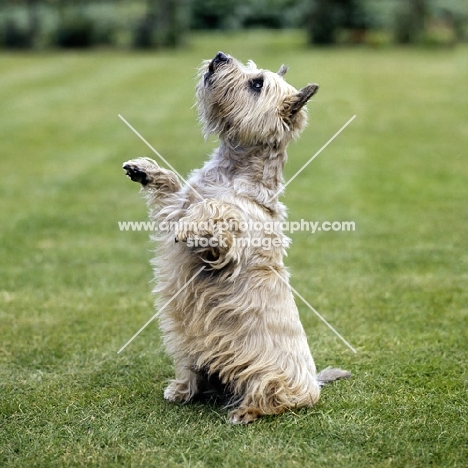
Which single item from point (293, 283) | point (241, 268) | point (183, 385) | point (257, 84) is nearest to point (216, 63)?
point (257, 84)

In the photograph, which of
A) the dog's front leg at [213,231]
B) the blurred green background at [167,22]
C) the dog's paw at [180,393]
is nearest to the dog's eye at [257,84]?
the dog's front leg at [213,231]

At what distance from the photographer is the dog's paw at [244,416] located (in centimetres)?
450

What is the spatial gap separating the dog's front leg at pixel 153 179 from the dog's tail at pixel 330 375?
151 centimetres

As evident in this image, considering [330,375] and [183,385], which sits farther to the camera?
[330,375]

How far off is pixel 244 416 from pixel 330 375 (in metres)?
0.93

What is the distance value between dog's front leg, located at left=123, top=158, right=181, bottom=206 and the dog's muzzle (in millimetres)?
610

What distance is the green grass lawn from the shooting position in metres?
4.33

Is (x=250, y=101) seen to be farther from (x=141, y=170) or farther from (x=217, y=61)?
(x=141, y=170)

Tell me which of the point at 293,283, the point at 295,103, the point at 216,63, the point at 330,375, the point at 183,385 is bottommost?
the point at 293,283

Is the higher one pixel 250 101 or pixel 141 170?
pixel 250 101

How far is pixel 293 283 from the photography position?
7664 millimetres

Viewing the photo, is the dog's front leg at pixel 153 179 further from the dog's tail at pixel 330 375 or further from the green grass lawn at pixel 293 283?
the dog's tail at pixel 330 375

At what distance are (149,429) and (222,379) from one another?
0.51 metres

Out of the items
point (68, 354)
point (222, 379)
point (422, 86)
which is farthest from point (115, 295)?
point (422, 86)
